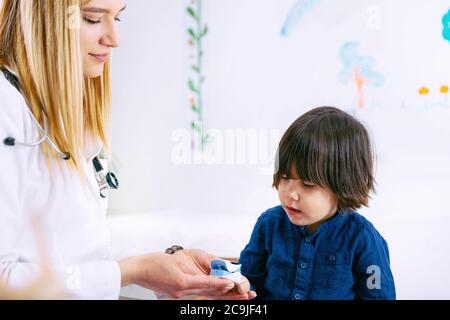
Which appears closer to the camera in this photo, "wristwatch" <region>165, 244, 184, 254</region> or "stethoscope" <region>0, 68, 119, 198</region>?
"stethoscope" <region>0, 68, 119, 198</region>

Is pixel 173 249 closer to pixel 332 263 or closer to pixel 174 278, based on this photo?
pixel 174 278

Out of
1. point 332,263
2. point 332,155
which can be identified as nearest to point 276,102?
point 332,155

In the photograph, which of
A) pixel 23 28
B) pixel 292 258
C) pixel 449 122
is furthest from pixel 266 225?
pixel 23 28

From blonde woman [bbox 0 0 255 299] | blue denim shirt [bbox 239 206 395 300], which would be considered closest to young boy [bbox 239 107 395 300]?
blue denim shirt [bbox 239 206 395 300]

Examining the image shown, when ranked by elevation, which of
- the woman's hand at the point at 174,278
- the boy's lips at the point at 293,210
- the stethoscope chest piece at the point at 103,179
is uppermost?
the stethoscope chest piece at the point at 103,179

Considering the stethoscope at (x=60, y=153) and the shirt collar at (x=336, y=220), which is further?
the shirt collar at (x=336, y=220)

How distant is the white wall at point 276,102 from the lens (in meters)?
1.00

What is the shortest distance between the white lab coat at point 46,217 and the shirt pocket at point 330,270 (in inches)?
13.7

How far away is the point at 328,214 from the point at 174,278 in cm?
30

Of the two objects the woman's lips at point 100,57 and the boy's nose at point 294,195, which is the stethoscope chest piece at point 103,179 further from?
the boy's nose at point 294,195

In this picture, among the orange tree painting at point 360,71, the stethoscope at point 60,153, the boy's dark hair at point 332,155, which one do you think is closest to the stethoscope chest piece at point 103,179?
the stethoscope at point 60,153

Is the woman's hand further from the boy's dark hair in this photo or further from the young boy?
the boy's dark hair

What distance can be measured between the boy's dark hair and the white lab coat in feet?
1.12

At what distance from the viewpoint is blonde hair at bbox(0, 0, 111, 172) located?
848 mm
